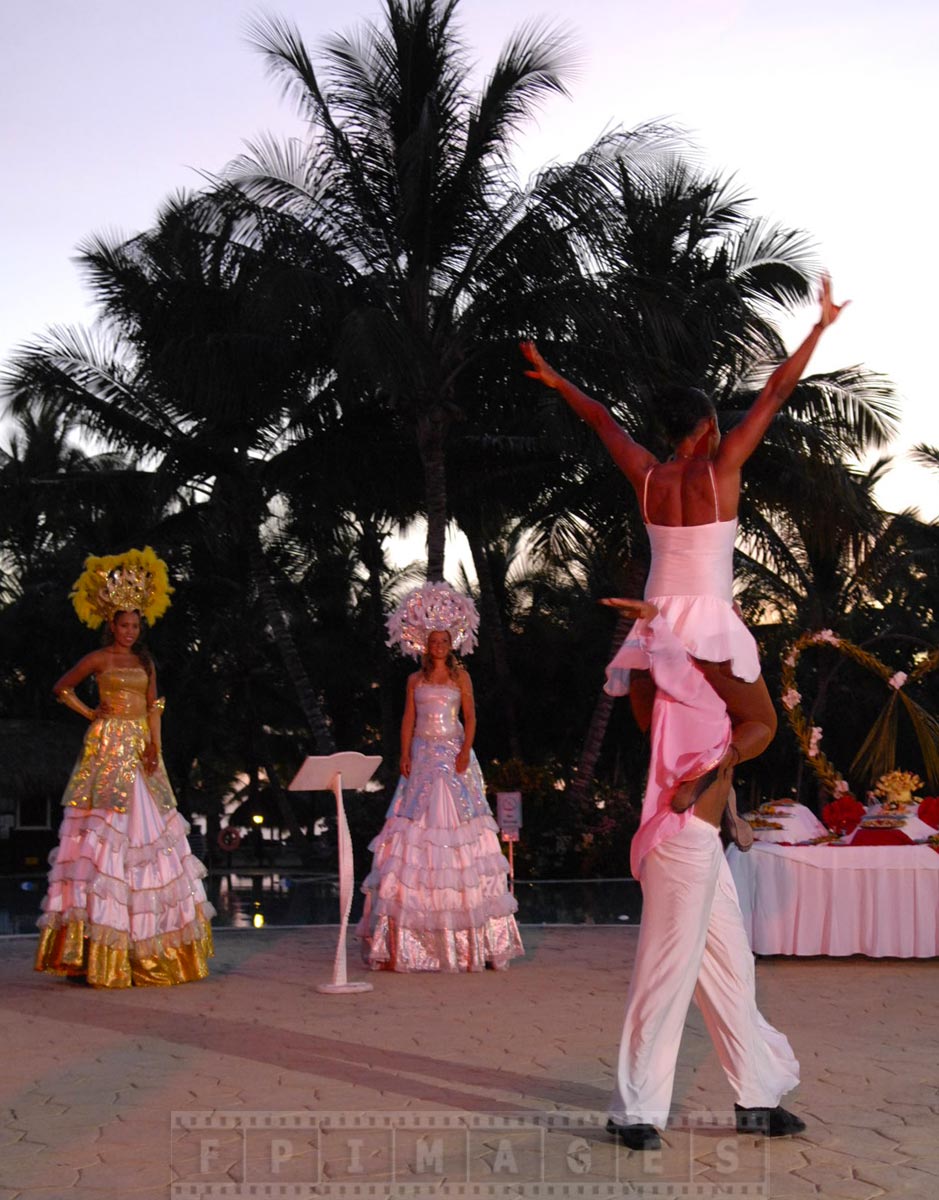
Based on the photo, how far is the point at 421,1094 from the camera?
16.6 feet

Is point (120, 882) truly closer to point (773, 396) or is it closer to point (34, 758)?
point (773, 396)

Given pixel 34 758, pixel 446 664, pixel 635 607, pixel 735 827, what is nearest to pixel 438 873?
pixel 446 664

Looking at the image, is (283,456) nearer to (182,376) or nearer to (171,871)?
(182,376)

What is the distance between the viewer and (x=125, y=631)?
8.77m

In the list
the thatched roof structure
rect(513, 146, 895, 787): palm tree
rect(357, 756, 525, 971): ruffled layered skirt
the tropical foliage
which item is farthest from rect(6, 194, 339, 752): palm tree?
rect(357, 756, 525, 971): ruffled layered skirt

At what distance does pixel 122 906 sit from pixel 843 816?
463 cm

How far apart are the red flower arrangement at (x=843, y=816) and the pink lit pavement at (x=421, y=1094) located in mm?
1585

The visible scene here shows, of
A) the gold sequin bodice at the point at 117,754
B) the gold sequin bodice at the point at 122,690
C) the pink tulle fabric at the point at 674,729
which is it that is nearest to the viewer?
the pink tulle fabric at the point at 674,729

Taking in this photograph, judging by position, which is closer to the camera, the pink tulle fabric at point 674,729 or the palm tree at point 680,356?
the pink tulle fabric at point 674,729

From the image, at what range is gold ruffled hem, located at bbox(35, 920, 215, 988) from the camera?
27.1 ft

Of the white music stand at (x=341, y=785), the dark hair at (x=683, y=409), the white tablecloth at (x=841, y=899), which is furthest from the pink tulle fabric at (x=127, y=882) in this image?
the dark hair at (x=683, y=409)

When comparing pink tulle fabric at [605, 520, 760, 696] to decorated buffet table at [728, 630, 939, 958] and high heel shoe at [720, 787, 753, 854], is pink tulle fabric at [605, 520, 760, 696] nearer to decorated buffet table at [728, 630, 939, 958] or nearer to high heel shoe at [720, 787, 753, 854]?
high heel shoe at [720, 787, 753, 854]

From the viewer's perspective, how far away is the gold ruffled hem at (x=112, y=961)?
8.27 m

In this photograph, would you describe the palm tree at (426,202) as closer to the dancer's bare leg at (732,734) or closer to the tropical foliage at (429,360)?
the tropical foliage at (429,360)
